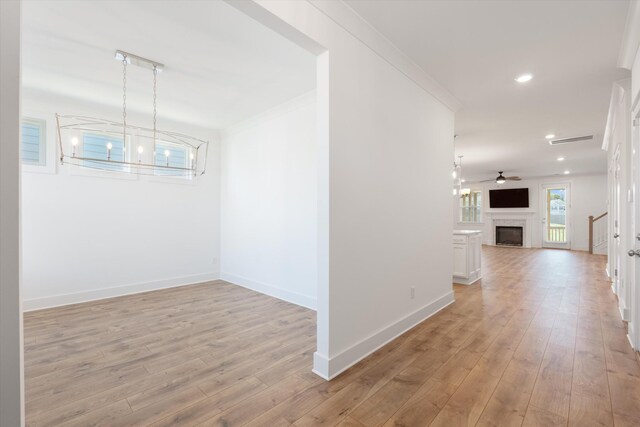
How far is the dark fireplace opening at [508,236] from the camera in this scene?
38.5 feet

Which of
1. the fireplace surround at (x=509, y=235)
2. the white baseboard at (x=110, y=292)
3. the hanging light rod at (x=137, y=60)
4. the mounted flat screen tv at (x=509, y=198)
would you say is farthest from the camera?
the fireplace surround at (x=509, y=235)

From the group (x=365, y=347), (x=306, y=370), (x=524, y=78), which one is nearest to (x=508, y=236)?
(x=524, y=78)

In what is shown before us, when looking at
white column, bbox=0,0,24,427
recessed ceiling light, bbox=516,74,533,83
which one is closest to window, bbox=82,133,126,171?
white column, bbox=0,0,24,427

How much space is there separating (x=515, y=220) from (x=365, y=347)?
39.2 ft

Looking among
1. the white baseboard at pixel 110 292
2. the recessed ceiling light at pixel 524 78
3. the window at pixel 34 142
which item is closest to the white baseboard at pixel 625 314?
the recessed ceiling light at pixel 524 78

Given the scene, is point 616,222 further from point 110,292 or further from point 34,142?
point 34,142

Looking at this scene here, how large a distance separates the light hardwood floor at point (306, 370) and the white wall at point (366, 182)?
1.12 feet

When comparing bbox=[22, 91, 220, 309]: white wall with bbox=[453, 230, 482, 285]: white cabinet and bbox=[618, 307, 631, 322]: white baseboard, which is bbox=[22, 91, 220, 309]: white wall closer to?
bbox=[453, 230, 482, 285]: white cabinet

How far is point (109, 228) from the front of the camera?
14.8 ft

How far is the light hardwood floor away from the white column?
979 millimetres

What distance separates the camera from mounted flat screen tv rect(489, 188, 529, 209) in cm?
1159

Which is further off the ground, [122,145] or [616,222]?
[122,145]

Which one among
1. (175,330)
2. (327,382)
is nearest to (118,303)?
(175,330)

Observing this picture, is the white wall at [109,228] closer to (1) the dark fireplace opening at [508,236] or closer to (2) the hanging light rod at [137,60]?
(2) the hanging light rod at [137,60]
